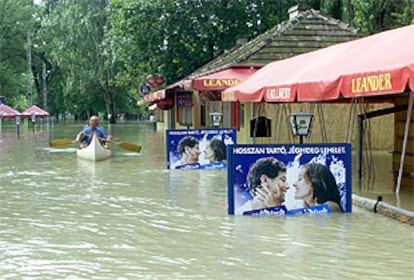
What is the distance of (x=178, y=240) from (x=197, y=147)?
8.44 m

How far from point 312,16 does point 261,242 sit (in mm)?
15930

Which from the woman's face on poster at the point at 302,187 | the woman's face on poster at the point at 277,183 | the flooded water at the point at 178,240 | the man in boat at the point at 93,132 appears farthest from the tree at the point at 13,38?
the woman's face on poster at the point at 302,187

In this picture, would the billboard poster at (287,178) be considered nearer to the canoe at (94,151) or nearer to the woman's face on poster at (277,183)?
the woman's face on poster at (277,183)

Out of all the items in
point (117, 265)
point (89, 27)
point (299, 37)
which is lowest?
point (117, 265)

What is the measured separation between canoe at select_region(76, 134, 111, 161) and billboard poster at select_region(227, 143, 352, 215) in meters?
10.5

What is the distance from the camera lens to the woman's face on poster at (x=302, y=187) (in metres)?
9.17

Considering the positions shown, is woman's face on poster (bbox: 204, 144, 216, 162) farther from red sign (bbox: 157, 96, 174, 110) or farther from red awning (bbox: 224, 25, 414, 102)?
red sign (bbox: 157, 96, 174, 110)

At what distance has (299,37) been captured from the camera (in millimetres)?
21406

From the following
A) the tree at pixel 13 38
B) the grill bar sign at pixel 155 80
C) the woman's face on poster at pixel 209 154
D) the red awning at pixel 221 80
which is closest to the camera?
the woman's face on poster at pixel 209 154

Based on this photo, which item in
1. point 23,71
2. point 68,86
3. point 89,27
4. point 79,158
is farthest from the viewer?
A: point 23,71

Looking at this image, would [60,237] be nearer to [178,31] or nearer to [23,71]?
[178,31]

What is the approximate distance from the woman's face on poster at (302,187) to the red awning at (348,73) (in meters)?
1.27

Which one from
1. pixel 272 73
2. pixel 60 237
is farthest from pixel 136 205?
pixel 272 73

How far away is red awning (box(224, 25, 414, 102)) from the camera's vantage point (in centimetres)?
807
